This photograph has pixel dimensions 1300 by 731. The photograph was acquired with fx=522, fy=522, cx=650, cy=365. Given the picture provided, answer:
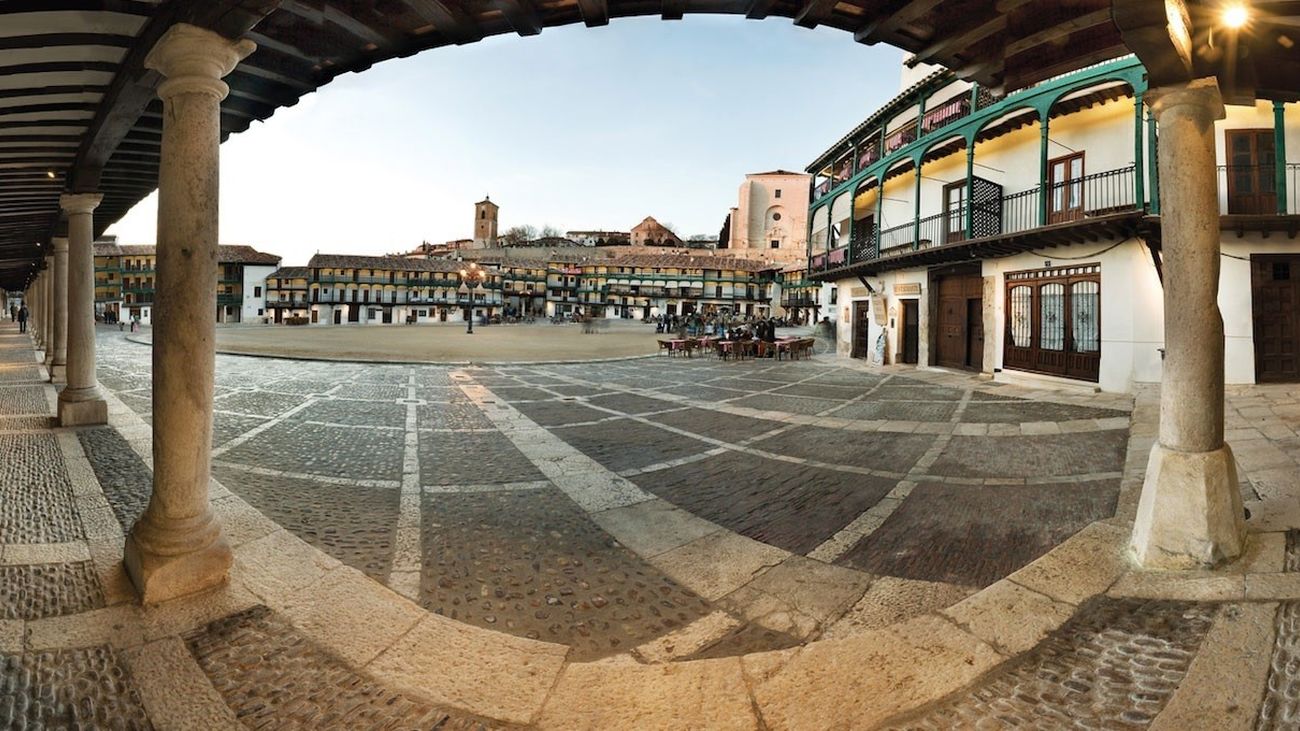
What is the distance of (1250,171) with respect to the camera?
10.5 metres

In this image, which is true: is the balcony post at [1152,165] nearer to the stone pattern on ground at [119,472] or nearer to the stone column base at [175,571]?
the stone column base at [175,571]

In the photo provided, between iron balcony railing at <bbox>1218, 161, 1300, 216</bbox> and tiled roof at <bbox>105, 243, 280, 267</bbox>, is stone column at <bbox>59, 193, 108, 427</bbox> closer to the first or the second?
iron balcony railing at <bbox>1218, 161, 1300, 216</bbox>

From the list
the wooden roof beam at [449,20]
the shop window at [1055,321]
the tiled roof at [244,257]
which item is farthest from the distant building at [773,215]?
the wooden roof beam at [449,20]

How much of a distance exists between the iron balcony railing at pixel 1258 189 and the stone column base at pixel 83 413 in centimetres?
1902

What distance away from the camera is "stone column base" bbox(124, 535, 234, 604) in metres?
2.71

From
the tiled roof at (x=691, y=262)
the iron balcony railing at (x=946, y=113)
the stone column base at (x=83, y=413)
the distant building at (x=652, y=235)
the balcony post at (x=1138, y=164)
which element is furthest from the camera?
the distant building at (x=652, y=235)

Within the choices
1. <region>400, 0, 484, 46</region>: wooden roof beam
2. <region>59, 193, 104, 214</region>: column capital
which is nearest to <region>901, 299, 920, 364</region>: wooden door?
<region>400, 0, 484, 46</region>: wooden roof beam

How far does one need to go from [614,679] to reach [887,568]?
81.2 inches

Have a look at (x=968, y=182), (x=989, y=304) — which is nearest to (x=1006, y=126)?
(x=968, y=182)

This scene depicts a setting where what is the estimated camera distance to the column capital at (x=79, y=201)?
6.62m

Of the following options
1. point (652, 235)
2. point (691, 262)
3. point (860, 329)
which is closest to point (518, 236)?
point (652, 235)

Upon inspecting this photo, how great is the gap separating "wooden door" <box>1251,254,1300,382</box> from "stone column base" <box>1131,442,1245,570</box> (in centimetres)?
1082

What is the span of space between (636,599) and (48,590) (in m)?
3.18

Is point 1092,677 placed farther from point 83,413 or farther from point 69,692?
point 83,413
